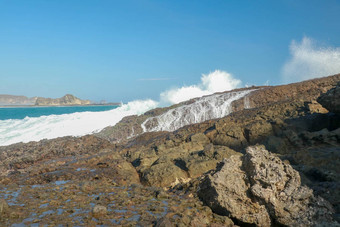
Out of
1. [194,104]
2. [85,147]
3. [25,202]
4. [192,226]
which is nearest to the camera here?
[192,226]

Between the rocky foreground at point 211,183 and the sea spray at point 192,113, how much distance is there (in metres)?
6.17

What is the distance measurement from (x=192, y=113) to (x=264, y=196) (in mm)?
13949

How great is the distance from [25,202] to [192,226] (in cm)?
383

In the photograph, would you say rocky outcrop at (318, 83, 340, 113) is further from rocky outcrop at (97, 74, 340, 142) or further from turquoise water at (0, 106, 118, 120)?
turquoise water at (0, 106, 118, 120)

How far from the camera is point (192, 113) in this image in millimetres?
18266

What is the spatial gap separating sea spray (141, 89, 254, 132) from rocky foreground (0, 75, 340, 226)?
20.2 feet

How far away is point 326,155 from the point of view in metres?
6.18

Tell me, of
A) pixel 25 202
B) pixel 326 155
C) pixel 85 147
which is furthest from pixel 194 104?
pixel 25 202

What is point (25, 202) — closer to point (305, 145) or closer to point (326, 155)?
point (326, 155)

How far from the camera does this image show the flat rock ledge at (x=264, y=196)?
420 centimetres

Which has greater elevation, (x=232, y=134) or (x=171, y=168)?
(x=232, y=134)

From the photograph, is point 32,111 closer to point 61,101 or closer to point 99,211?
point 61,101

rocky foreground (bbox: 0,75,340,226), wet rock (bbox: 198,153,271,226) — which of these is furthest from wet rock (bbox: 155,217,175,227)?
wet rock (bbox: 198,153,271,226)

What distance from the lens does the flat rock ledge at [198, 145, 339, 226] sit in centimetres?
420
